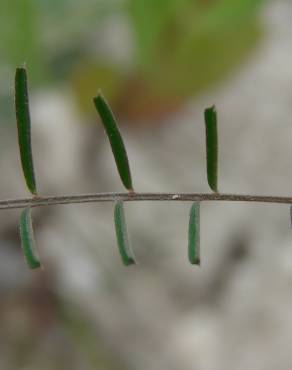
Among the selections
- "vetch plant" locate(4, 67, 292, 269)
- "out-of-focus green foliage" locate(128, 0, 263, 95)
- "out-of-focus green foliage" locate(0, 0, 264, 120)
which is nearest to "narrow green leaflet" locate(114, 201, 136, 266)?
"vetch plant" locate(4, 67, 292, 269)

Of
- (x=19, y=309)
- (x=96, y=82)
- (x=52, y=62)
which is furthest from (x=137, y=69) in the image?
(x=19, y=309)

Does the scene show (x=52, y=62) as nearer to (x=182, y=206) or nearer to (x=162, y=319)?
(x=182, y=206)

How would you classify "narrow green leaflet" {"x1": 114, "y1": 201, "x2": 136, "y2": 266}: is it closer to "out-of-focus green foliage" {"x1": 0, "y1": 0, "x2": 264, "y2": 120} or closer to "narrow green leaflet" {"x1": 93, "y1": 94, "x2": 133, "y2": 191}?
"narrow green leaflet" {"x1": 93, "y1": 94, "x2": 133, "y2": 191}

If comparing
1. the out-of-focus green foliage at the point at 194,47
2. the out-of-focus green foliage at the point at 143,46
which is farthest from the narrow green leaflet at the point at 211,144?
the out-of-focus green foliage at the point at 194,47

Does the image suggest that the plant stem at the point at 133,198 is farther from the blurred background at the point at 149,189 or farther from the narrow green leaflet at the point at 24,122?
the blurred background at the point at 149,189

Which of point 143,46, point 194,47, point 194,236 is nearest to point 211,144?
point 194,236

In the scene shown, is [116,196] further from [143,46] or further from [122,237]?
[143,46]

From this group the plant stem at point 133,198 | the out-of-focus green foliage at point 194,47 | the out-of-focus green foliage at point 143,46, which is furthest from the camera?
the out-of-focus green foliage at point 194,47
